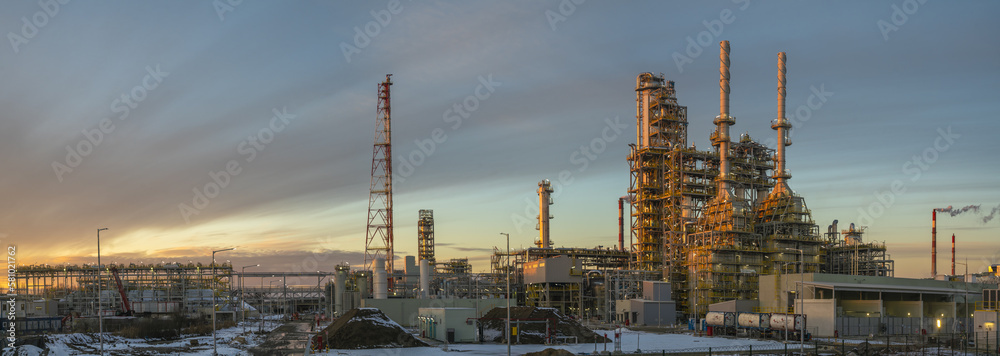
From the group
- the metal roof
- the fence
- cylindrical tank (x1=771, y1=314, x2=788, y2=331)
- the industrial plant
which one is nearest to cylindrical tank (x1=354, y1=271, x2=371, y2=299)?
the industrial plant

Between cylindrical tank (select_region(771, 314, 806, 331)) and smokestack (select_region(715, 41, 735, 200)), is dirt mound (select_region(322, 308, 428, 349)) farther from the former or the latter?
smokestack (select_region(715, 41, 735, 200))

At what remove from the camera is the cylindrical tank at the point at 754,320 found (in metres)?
75.4

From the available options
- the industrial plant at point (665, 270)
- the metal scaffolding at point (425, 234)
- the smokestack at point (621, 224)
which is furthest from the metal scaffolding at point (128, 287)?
the smokestack at point (621, 224)

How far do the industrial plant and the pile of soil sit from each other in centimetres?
1953

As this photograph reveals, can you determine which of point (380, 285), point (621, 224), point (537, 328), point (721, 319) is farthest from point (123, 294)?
point (721, 319)

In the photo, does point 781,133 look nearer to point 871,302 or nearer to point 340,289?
point 871,302

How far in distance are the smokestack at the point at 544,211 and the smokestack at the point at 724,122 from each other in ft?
108

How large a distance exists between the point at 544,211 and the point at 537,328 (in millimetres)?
69932

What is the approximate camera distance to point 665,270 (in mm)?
119062

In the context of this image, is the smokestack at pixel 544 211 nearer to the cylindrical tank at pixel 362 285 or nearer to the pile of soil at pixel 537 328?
the cylindrical tank at pixel 362 285

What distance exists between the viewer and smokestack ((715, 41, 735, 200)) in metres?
117

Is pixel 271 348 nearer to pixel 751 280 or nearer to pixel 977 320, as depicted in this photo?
pixel 977 320

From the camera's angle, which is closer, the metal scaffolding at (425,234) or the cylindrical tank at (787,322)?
the cylindrical tank at (787,322)

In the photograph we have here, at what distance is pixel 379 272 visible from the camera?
99.2 metres
